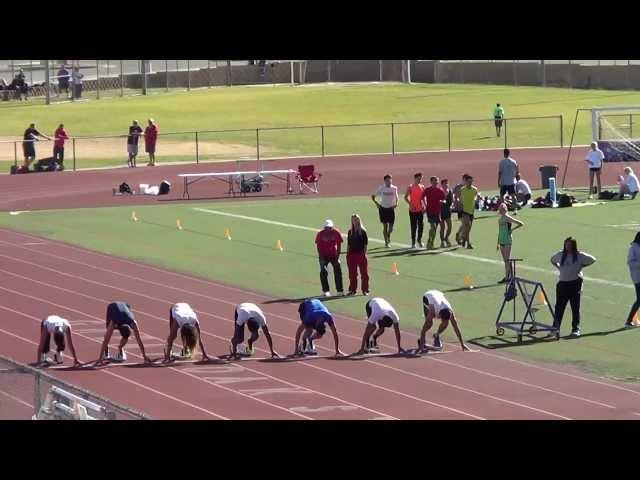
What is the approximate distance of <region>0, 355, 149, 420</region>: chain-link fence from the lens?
1134cm

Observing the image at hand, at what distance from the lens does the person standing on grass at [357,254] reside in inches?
1029

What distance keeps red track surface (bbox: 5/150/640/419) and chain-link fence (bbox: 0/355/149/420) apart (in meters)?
0.11

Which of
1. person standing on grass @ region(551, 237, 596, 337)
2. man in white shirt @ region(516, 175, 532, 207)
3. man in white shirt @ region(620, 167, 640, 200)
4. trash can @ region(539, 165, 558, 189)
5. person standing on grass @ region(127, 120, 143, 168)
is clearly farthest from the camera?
person standing on grass @ region(127, 120, 143, 168)

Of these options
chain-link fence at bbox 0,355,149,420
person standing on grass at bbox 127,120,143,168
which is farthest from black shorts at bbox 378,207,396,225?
person standing on grass at bbox 127,120,143,168

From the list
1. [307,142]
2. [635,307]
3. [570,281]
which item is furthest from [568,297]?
[307,142]

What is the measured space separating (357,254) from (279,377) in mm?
6761

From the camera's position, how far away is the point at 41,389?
13195 mm

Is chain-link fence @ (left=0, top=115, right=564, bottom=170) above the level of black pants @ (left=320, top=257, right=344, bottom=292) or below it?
above

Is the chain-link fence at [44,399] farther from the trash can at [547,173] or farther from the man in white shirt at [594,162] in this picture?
the trash can at [547,173]

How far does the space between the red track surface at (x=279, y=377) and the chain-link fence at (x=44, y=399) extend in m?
0.11

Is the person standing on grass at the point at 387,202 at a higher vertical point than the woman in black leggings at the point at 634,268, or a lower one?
higher

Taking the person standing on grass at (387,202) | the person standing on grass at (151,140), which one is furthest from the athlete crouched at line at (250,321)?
the person standing on grass at (151,140)

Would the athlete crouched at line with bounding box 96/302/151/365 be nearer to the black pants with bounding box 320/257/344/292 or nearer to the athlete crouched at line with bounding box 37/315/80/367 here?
the athlete crouched at line with bounding box 37/315/80/367
